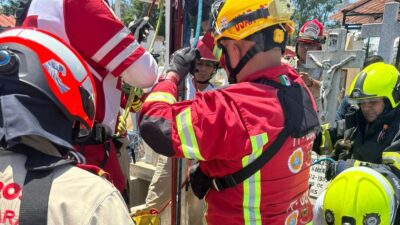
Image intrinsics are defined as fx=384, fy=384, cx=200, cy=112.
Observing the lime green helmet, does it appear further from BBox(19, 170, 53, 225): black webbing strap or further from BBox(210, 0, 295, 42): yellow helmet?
BBox(19, 170, 53, 225): black webbing strap

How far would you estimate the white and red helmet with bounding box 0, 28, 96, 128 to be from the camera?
1.07 m

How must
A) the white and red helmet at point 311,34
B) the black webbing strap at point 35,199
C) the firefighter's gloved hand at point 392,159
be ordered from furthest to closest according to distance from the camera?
1. the white and red helmet at point 311,34
2. the firefighter's gloved hand at point 392,159
3. the black webbing strap at point 35,199

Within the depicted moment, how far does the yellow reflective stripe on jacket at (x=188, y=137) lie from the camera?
160cm

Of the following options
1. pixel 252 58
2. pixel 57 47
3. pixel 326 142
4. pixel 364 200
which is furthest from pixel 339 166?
pixel 57 47

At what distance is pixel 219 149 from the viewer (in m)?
1.60

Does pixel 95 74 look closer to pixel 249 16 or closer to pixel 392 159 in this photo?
pixel 249 16

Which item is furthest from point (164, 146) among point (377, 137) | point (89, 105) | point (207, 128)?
point (377, 137)

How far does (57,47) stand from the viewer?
3.91 feet

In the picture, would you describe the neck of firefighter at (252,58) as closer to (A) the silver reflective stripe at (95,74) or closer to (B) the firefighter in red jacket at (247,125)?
(B) the firefighter in red jacket at (247,125)

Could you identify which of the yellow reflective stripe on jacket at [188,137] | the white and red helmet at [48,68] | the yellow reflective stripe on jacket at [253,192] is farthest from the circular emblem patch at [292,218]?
the white and red helmet at [48,68]

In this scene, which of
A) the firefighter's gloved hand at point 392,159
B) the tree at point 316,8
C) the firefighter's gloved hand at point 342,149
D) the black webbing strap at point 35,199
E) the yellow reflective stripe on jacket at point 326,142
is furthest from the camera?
the tree at point 316,8

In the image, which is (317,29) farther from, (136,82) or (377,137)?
(136,82)

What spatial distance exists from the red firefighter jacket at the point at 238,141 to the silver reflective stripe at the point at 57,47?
0.48 m

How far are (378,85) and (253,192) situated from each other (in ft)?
5.56
